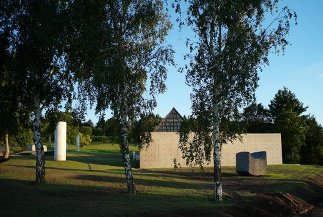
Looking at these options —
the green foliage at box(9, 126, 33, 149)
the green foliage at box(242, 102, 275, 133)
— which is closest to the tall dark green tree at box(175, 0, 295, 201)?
the green foliage at box(9, 126, 33, 149)

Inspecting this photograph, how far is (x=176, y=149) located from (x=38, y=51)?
80.1 ft

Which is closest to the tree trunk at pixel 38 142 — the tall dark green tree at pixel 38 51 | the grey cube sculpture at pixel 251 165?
the tall dark green tree at pixel 38 51

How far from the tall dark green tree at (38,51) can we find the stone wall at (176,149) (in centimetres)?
1511

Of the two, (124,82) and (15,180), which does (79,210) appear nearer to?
(124,82)

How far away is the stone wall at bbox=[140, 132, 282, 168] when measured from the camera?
43094 mm

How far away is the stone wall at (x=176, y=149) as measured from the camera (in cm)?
→ 4309

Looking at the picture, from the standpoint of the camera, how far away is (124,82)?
2045 cm

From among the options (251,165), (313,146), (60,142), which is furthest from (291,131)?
(60,142)

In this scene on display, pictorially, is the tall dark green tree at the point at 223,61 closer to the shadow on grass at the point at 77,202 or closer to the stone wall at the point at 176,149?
the shadow on grass at the point at 77,202

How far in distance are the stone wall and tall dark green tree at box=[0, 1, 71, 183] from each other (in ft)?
49.6

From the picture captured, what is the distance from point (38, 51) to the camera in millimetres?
23125

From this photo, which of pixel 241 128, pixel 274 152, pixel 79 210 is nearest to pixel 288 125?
pixel 274 152

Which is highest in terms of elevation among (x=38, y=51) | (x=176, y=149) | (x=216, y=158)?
(x=38, y=51)

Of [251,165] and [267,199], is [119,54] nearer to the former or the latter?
[267,199]
